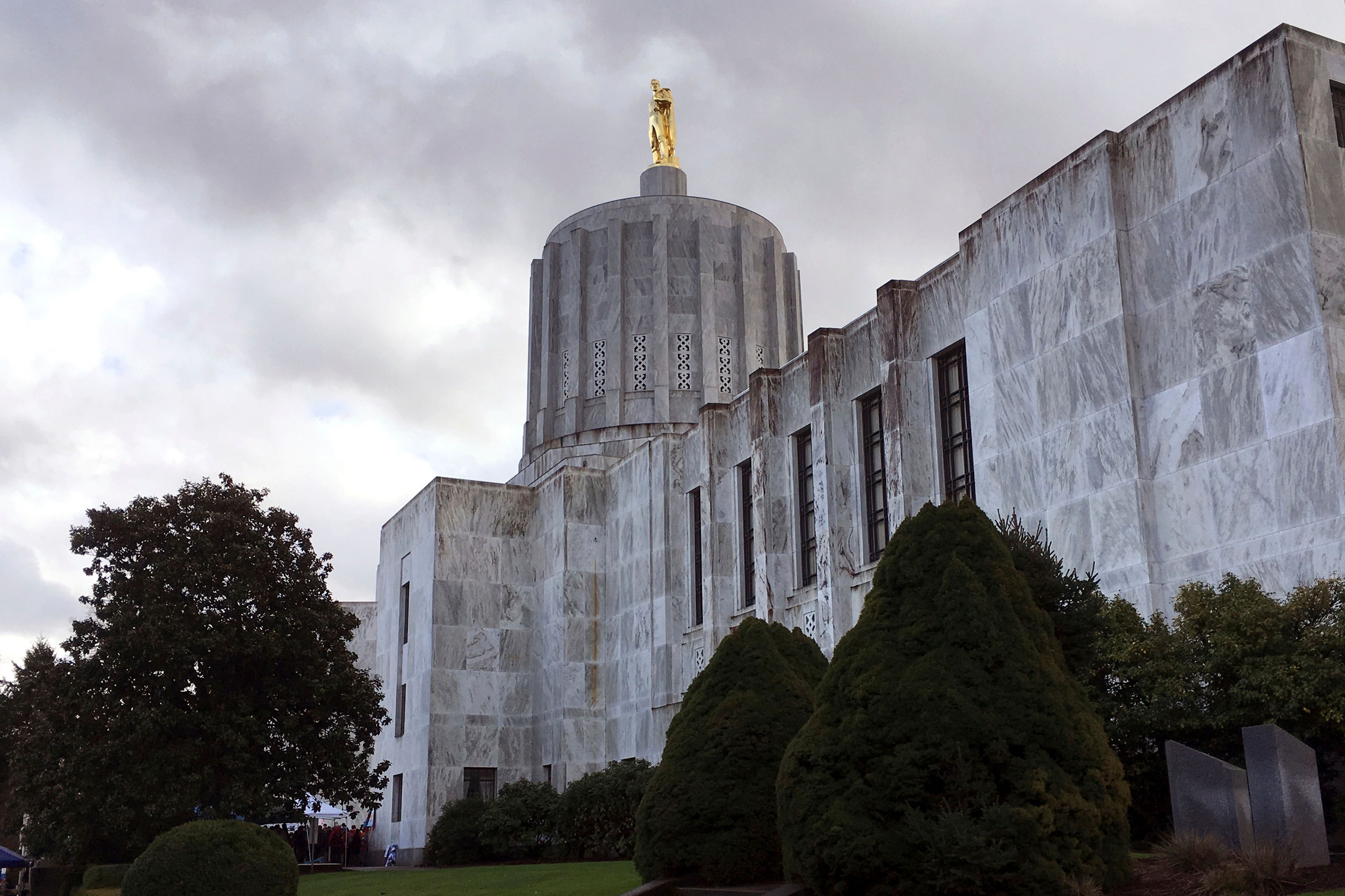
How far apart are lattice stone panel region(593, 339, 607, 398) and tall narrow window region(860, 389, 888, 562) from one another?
16.9m

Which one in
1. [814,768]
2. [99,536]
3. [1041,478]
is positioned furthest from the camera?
[99,536]

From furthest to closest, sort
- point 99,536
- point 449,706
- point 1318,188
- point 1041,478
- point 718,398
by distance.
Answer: point 718,398
point 449,706
point 99,536
point 1041,478
point 1318,188

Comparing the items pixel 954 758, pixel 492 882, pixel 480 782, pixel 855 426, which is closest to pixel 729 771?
pixel 954 758

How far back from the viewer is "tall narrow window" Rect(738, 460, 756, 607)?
35.1 meters

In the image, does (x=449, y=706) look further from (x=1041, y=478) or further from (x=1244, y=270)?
(x=1244, y=270)

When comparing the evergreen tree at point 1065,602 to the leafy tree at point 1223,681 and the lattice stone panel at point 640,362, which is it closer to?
the leafy tree at point 1223,681

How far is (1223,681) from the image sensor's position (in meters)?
15.9

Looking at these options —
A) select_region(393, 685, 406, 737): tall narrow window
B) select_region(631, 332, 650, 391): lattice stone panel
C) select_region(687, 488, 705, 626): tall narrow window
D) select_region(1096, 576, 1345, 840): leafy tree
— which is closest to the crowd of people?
select_region(393, 685, 406, 737): tall narrow window

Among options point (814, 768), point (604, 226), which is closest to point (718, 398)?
point (604, 226)

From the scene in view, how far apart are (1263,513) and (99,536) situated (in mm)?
23472

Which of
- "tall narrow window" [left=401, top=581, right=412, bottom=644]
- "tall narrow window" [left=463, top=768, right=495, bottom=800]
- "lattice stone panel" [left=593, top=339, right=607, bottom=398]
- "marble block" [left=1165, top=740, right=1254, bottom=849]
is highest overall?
"lattice stone panel" [left=593, top=339, right=607, bottom=398]

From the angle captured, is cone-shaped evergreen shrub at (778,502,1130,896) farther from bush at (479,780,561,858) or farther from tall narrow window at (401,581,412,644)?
tall narrow window at (401,581,412,644)

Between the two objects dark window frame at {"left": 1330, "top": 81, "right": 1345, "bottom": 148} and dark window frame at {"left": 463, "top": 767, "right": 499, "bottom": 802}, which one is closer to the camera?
dark window frame at {"left": 1330, "top": 81, "right": 1345, "bottom": 148}

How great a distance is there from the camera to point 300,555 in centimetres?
3069
